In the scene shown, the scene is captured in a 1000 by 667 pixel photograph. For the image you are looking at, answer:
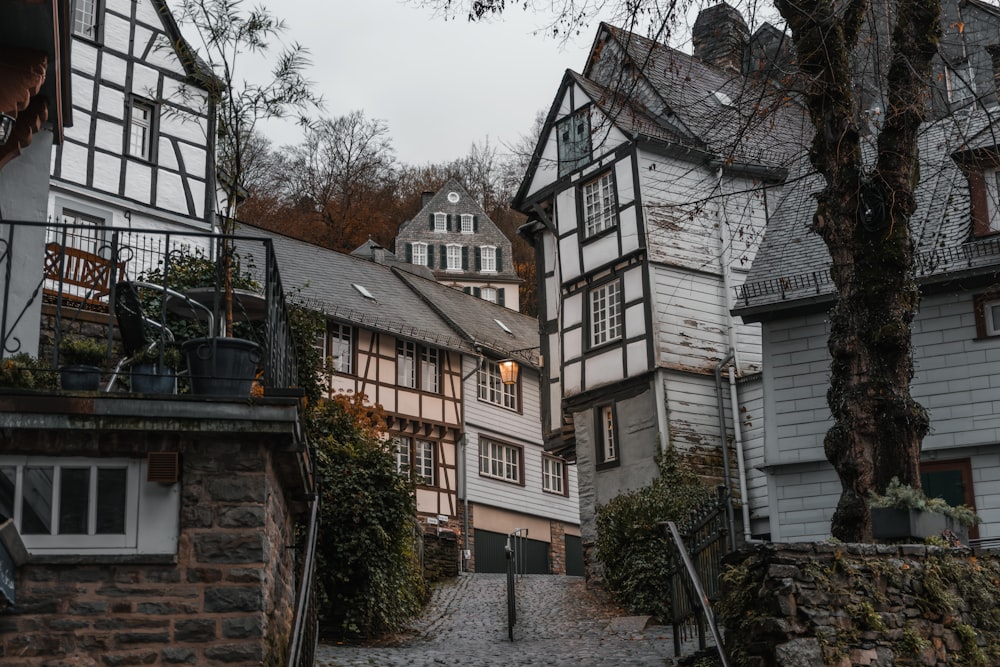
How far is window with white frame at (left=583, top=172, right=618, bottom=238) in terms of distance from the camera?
25203mm

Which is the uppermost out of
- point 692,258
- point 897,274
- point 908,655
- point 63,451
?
point 692,258

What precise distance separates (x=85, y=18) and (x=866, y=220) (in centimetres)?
1754

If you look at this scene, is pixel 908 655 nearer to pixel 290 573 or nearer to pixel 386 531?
pixel 290 573

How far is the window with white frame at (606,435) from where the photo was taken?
24.3m

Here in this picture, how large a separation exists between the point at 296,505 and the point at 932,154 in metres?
14.1

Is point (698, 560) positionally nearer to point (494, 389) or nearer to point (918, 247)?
→ point (918, 247)

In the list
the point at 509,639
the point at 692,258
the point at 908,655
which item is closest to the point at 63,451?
the point at 908,655

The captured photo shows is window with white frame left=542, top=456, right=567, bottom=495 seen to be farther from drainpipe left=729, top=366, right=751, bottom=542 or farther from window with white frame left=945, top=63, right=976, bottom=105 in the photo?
window with white frame left=945, top=63, right=976, bottom=105

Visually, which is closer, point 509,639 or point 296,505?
point 296,505

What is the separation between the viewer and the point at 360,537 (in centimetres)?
1436

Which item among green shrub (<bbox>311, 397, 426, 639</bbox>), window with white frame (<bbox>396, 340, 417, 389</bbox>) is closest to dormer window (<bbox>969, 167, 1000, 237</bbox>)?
green shrub (<bbox>311, 397, 426, 639</bbox>)

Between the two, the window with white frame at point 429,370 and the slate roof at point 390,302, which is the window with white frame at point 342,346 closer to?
the slate roof at point 390,302

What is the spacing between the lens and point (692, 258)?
80.8 ft

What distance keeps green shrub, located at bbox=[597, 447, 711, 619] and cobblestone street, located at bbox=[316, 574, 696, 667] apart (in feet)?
1.57
